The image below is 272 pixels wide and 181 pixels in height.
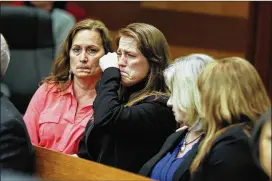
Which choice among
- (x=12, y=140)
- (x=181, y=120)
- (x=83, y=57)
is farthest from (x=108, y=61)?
(x=12, y=140)

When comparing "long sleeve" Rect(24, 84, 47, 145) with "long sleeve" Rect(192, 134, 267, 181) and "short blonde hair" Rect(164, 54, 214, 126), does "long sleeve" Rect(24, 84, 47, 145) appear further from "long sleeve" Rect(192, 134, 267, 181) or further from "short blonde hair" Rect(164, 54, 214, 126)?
"long sleeve" Rect(192, 134, 267, 181)

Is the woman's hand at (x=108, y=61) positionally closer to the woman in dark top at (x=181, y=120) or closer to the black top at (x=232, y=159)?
the woman in dark top at (x=181, y=120)

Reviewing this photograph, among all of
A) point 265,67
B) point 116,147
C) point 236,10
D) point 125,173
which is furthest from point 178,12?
point 125,173

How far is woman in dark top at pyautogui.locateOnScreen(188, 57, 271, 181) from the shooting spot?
1.73 meters

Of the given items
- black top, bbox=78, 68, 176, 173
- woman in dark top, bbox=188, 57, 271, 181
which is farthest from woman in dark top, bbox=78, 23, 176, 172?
woman in dark top, bbox=188, 57, 271, 181

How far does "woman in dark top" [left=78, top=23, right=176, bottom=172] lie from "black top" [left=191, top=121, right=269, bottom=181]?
1.38ft

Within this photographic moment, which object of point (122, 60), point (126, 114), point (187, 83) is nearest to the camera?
point (187, 83)

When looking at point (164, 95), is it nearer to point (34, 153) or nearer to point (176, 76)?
point (176, 76)

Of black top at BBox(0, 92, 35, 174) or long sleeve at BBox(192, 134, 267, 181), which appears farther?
black top at BBox(0, 92, 35, 174)

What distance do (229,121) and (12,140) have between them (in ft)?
1.85

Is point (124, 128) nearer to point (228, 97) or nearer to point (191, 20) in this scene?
point (228, 97)

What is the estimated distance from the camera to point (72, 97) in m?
2.45

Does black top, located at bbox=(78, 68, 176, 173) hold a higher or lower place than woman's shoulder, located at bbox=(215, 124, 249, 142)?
lower

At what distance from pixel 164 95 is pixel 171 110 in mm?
50
